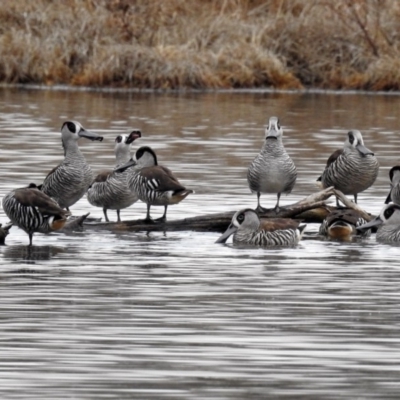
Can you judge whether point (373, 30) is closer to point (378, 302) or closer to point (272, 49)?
point (272, 49)

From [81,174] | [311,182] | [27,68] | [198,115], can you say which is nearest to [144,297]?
[81,174]

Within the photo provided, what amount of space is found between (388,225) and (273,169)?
5.13ft

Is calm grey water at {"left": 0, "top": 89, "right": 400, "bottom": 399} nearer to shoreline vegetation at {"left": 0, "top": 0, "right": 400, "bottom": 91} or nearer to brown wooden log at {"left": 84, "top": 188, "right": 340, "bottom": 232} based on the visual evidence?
brown wooden log at {"left": 84, "top": 188, "right": 340, "bottom": 232}

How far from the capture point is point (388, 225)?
14.8 meters

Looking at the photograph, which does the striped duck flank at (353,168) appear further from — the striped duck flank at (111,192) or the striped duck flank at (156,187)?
the striped duck flank at (111,192)

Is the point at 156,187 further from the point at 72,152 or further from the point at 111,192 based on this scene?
the point at 72,152

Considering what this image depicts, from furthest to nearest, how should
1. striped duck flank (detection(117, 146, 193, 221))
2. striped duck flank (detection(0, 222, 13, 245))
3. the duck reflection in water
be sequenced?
striped duck flank (detection(117, 146, 193, 221)), striped duck flank (detection(0, 222, 13, 245)), the duck reflection in water

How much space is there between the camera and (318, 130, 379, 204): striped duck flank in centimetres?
1641

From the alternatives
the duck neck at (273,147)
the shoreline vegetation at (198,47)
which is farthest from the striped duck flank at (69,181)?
the shoreline vegetation at (198,47)

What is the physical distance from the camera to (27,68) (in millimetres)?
41219

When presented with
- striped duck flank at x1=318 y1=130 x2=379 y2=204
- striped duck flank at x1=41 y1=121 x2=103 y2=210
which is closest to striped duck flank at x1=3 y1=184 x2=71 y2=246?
striped duck flank at x1=41 y1=121 x2=103 y2=210

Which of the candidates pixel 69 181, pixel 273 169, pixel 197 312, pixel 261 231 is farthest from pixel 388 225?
pixel 197 312

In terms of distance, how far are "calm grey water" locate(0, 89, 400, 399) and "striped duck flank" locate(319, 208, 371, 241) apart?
139mm

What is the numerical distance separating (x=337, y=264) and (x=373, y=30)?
28.8 m
